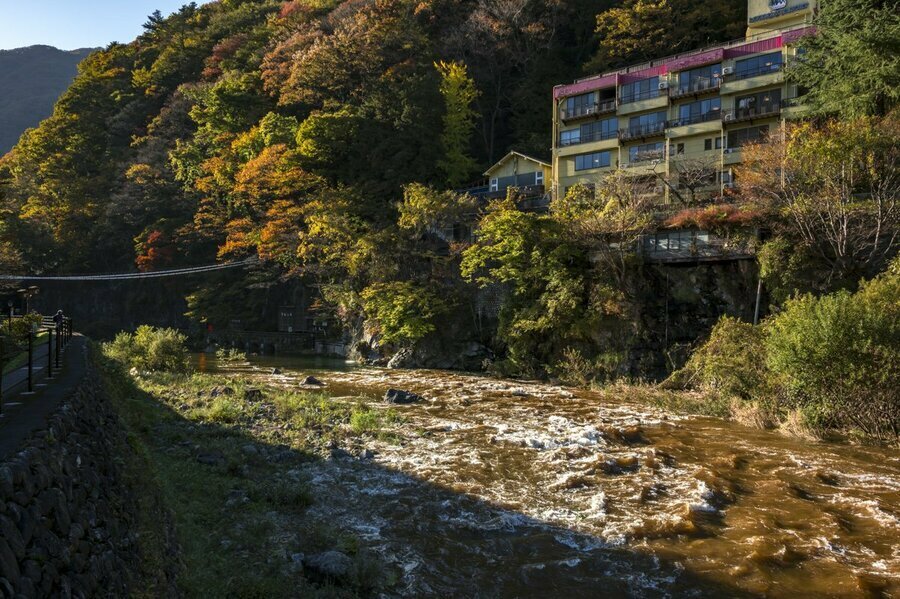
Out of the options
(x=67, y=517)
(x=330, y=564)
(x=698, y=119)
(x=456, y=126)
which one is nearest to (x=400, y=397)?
(x=330, y=564)

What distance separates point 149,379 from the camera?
78.4 ft

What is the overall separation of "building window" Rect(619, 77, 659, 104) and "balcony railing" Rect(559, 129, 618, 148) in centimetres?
235

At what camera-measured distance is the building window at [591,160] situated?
132ft

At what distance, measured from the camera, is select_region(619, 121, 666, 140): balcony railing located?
125 feet

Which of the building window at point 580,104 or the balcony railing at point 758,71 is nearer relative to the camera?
the balcony railing at point 758,71

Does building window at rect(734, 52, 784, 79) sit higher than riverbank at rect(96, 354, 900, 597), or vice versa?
building window at rect(734, 52, 784, 79)

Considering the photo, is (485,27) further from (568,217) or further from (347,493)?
(347,493)

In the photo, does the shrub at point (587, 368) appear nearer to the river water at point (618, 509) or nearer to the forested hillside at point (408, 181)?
the forested hillside at point (408, 181)

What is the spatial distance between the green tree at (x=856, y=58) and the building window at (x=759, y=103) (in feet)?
16.9

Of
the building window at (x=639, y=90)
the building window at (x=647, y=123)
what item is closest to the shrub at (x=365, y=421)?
the building window at (x=647, y=123)

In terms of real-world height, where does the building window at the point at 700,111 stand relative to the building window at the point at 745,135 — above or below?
above

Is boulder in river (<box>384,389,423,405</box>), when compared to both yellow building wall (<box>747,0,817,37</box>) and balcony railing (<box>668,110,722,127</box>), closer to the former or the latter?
balcony railing (<box>668,110,722,127</box>)

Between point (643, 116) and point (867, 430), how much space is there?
29.5 m

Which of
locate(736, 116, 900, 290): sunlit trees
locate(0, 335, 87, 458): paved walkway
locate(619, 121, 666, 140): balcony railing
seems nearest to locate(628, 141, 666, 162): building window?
locate(619, 121, 666, 140): balcony railing
